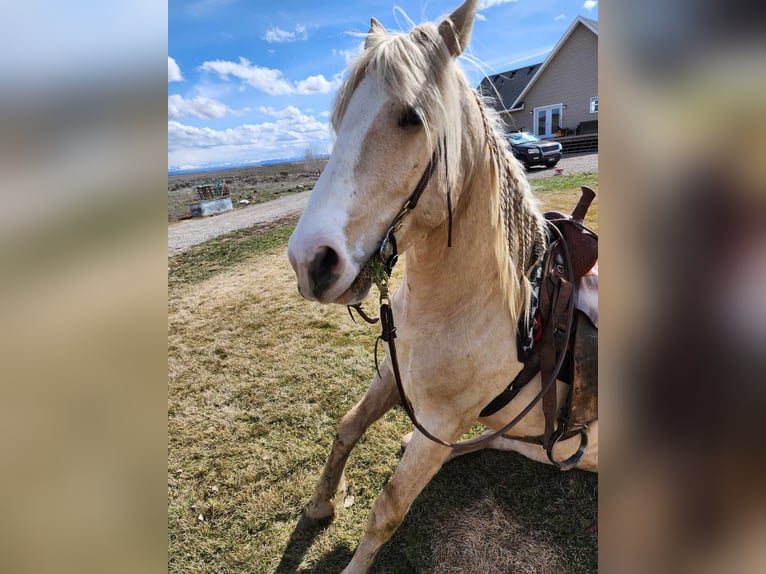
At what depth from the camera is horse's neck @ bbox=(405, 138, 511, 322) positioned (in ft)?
5.14

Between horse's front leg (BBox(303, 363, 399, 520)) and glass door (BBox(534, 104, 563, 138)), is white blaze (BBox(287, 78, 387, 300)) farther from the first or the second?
glass door (BBox(534, 104, 563, 138))

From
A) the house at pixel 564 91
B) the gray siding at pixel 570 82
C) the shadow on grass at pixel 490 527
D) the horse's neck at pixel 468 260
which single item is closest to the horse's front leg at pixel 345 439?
the shadow on grass at pixel 490 527

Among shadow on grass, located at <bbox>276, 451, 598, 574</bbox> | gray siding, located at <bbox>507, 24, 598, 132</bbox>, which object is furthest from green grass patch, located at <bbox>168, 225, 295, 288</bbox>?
gray siding, located at <bbox>507, 24, 598, 132</bbox>

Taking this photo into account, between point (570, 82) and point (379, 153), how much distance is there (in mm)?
21966

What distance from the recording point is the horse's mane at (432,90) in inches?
50.1

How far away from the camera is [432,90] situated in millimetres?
1318

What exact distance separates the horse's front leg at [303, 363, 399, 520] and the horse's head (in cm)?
133
